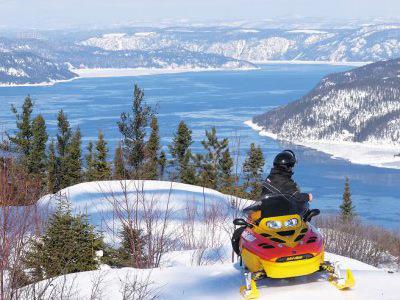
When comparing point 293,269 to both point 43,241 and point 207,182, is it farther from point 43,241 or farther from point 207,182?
point 207,182

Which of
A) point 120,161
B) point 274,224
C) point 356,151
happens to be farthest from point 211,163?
point 356,151

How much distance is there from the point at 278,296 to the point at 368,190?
101103 millimetres

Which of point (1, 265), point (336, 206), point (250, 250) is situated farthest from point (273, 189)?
point (336, 206)

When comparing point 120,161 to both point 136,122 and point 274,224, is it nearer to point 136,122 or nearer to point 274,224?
point 274,224

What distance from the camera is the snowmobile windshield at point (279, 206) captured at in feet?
22.6

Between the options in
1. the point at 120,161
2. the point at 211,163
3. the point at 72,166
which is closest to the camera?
the point at 120,161

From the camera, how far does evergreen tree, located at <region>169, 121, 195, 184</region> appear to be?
135 feet

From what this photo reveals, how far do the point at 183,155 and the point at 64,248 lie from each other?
35423 mm

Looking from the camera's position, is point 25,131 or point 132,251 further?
point 25,131

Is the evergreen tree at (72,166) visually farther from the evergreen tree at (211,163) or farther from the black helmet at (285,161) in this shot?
the black helmet at (285,161)

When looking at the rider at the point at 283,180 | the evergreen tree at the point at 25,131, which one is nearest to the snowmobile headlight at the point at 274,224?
the rider at the point at 283,180

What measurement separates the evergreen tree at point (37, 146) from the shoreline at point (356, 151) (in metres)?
106

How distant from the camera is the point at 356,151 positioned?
160750 mm

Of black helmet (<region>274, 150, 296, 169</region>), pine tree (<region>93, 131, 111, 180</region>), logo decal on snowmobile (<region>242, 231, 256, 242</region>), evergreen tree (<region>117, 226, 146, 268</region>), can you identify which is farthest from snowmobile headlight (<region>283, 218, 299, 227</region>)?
pine tree (<region>93, 131, 111, 180</region>)
